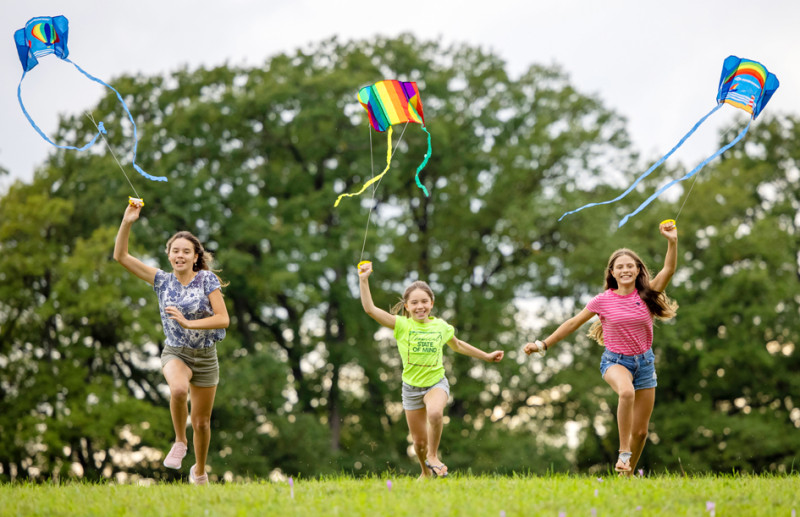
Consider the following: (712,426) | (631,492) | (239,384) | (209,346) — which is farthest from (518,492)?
(712,426)

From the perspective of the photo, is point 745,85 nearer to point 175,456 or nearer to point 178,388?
point 178,388

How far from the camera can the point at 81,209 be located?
23109 mm

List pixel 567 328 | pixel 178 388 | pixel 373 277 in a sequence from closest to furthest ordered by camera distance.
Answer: pixel 178 388, pixel 567 328, pixel 373 277

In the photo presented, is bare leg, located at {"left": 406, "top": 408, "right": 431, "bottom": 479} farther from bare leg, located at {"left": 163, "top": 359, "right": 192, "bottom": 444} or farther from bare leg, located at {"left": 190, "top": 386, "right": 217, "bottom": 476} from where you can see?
bare leg, located at {"left": 163, "top": 359, "right": 192, "bottom": 444}

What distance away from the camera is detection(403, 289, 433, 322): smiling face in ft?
26.9

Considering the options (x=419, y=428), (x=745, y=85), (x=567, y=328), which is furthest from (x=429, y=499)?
(x=745, y=85)

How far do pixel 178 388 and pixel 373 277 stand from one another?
18057 millimetres

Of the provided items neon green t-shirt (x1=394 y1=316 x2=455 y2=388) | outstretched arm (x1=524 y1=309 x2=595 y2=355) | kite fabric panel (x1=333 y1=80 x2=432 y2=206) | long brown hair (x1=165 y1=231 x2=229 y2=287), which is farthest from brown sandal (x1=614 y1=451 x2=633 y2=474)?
long brown hair (x1=165 y1=231 x2=229 y2=287)

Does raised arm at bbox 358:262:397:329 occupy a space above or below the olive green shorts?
above

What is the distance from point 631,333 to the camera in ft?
25.1

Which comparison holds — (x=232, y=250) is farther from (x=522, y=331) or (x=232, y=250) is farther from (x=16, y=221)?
(x=522, y=331)

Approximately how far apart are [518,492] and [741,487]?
6.31 ft

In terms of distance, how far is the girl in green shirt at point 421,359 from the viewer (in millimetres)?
7980

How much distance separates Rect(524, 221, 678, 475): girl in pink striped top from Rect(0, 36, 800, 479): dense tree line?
1471 centimetres
